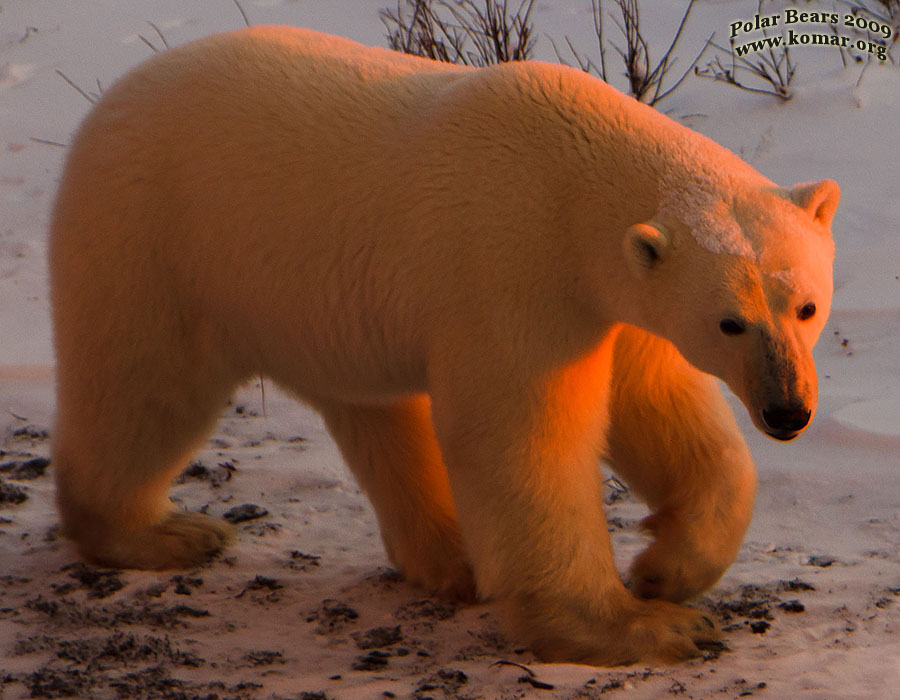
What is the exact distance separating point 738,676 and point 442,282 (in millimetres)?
1139

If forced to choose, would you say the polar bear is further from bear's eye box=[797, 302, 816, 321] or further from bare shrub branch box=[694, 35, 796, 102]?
bare shrub branch box=[694, 35, 796, 102]

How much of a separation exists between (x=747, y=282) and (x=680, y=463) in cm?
89

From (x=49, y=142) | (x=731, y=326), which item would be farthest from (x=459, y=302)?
(x=49, y=142)

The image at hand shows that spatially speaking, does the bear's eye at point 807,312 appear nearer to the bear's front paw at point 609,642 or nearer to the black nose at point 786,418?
the black nose at point 786,418

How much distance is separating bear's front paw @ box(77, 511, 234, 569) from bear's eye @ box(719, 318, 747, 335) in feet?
6.75

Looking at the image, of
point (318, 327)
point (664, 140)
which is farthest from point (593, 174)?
point (318, 327)

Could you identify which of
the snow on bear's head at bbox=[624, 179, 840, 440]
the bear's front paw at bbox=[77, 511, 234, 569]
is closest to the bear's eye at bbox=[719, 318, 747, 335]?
the snow on bear's head at bbox=[624, 179, 840, 440]

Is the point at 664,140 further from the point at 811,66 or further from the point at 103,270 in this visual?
the point at 811,66

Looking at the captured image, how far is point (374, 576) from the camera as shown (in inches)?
157

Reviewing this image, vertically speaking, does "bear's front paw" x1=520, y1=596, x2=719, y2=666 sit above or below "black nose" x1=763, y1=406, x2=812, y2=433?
below

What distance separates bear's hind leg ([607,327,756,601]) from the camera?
339 cm

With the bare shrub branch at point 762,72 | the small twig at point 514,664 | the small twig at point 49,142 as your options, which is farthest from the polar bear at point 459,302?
the small twig at point 49,142

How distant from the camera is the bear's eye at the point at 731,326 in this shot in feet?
8.77

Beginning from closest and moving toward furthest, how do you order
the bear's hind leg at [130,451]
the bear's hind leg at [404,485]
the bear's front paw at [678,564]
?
the bear's front paw at [678,564] < the bear's hind leg at [130,451] < the bear's hind leg at [404,485]
